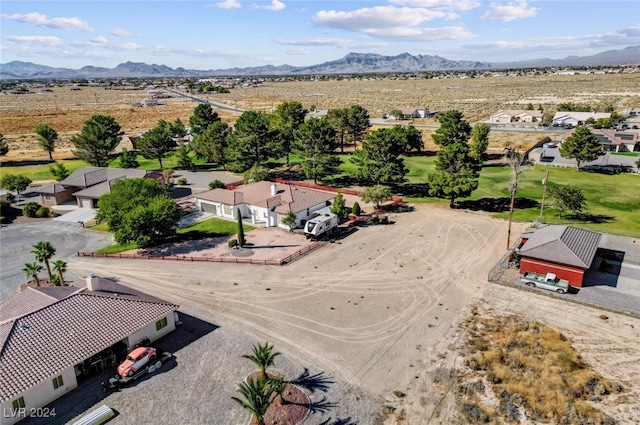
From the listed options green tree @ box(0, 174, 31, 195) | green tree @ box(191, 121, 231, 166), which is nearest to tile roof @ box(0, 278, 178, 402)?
green tree @ box(0, 174, 31, 195)

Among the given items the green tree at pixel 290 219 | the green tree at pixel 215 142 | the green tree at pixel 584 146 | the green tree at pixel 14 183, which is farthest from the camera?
the green tree at pixel 215 142

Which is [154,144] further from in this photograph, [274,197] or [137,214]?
[137,214]

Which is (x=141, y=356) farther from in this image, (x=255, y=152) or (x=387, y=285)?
(x=255, y=152)

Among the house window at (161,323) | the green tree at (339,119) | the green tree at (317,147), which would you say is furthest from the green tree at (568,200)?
the green tree at (339,119)

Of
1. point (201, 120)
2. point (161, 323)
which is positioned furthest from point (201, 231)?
point (201, 120)

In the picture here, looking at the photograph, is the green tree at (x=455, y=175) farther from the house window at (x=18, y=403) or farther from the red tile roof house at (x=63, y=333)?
the house window at (x=18, y=403)

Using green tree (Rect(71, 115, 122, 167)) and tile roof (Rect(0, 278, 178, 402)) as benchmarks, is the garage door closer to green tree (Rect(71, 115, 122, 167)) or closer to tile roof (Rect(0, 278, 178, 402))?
tile roof (Rect(0, 278, 178, 402))
